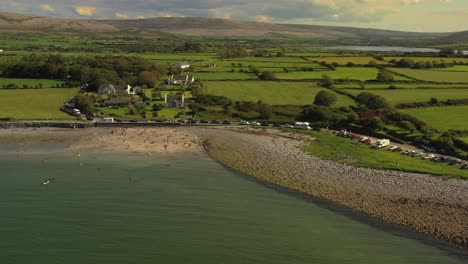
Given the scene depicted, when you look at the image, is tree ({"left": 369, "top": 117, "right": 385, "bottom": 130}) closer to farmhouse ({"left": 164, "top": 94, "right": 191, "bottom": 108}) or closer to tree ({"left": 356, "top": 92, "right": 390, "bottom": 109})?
tree ({"left": 356, "top": 92, "right": 390, "bottom": 109})

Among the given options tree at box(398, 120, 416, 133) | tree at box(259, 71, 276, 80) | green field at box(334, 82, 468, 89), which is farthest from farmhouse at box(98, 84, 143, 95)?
tree at box(398, 120, 416, 133)

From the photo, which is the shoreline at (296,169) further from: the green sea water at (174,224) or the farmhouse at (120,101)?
the farmhouse at (120,101)

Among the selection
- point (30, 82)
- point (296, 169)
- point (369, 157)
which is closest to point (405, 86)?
point (369, 157)

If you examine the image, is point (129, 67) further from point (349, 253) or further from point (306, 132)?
point (349, 253)

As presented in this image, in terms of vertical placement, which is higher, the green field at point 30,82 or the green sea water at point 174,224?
the green field at point 30,82

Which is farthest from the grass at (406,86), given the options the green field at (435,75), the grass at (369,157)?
the grass at (369,157)

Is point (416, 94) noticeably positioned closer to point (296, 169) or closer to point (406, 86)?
Answer: point (406, 86)
